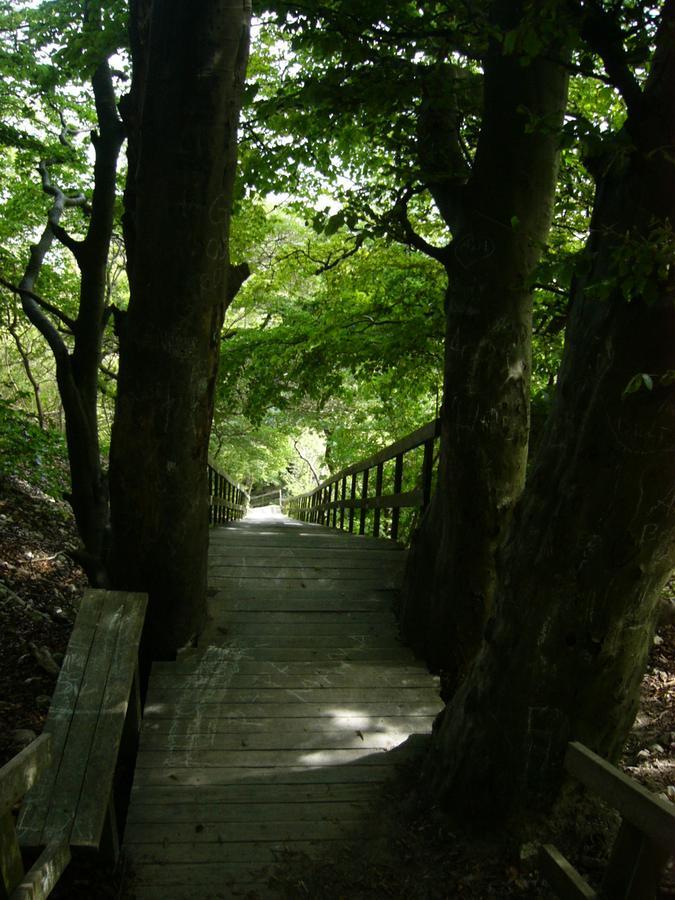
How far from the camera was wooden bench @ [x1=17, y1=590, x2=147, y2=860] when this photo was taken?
9.03 ft

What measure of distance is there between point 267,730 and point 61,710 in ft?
3.89

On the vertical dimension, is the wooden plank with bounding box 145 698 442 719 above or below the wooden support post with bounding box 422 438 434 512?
below

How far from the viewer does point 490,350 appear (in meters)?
4.68

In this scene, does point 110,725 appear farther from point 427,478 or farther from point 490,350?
point 427,478

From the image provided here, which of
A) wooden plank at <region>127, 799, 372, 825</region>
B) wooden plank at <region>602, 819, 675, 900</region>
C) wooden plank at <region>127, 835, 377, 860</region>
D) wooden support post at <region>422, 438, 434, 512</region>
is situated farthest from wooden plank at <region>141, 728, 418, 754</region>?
wooden support post at <region>422, 438, 434, 512</region>

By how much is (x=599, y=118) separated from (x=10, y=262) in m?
10.5

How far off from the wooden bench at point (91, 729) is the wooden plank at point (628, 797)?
1929 millimetres

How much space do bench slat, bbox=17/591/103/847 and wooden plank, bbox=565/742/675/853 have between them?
2.14m

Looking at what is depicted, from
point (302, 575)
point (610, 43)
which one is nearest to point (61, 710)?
point (302, 575)

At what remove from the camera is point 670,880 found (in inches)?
109

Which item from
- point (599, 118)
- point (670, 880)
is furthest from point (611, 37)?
point (599, 118)

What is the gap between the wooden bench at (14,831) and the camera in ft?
6.40

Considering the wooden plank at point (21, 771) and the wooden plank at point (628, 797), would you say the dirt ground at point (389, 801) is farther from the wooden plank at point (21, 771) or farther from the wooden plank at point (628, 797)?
the wooden plank at point (21, 771)

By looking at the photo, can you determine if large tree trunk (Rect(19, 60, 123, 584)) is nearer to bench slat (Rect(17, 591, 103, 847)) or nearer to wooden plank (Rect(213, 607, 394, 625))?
wooden plank (Rect(213, 607, 394, 625))
